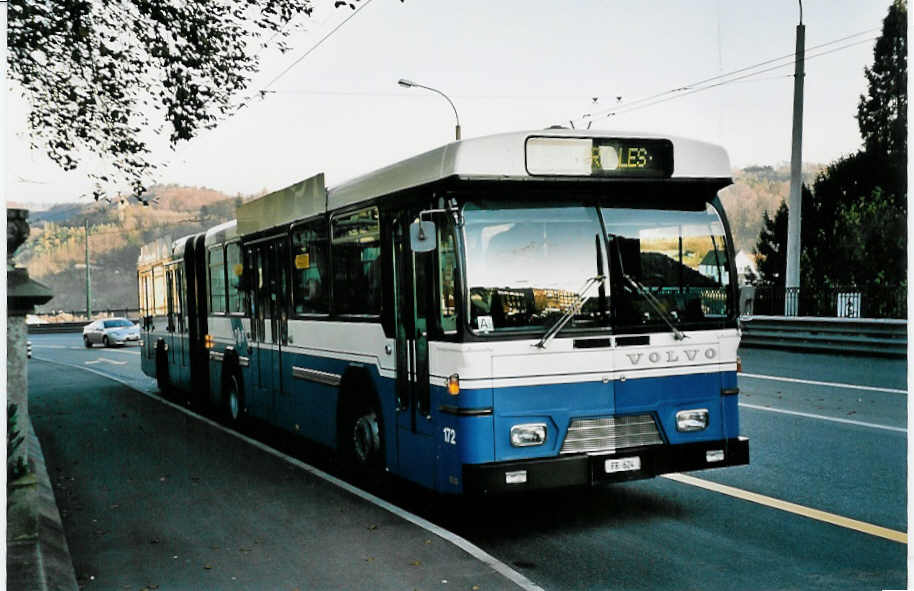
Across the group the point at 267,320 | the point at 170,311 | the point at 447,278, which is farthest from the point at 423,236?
the point at 170,311

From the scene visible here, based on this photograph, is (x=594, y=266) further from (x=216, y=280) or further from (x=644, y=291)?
(x=216, y=280)

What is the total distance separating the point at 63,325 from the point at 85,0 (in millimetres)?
56436

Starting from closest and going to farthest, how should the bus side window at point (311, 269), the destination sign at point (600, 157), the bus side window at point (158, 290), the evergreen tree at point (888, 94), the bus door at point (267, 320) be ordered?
the destination sign at point (600, 157)
the bus side window at point (311, 269)
the bus door at point (267, 320)
the bus side window at point (158, 290)
the evergreen tree at point (888, 94)

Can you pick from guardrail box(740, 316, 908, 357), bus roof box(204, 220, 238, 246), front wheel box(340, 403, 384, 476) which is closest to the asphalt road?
front wheel box(340, 403, 384, 476)

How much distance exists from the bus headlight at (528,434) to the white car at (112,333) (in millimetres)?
37807

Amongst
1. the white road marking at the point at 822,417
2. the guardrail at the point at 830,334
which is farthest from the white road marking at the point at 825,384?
the white road marking at the point at 822,417

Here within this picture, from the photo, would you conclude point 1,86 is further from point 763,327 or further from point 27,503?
point 763,327

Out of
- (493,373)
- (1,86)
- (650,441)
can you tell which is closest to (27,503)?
(1,86)

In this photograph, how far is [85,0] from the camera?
11172 millimetres

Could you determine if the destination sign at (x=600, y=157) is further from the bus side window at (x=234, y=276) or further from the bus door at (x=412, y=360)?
the bus side window at (x=234, y=276)

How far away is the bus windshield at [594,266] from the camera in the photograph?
6.94 meters

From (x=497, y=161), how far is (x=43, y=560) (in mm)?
4060

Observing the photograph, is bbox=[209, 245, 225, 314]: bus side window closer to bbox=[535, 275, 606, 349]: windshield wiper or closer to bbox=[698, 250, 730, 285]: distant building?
bbox=[535, 275, 606, 349]: windshield wiper

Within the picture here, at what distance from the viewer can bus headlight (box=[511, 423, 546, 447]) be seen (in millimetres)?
6910
